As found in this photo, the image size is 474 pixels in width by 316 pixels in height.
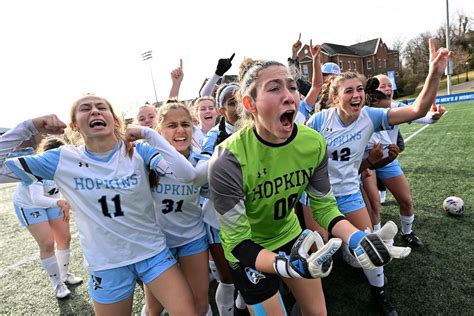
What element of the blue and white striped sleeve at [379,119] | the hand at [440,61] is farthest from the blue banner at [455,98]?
the hand at [440,61]

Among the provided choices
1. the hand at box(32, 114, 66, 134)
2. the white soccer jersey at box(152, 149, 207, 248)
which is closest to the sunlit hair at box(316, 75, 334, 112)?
the white soccer jersey at box(152, 149, 207, 248)

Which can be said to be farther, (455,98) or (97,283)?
(455,98)

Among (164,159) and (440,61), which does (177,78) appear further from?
(440,61)

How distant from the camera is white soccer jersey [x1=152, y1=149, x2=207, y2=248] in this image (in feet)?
8.92

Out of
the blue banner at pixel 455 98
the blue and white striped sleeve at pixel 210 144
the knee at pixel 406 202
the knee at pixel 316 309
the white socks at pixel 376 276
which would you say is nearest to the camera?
the knee at pixel 316 309

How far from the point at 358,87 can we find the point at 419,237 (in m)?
2.59

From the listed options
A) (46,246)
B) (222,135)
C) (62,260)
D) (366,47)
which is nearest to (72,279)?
(62,260)

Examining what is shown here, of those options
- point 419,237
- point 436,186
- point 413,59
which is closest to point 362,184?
point 419,237

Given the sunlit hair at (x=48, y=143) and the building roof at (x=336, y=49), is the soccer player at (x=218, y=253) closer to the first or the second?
the sunlit hair at (x=48, y=143)

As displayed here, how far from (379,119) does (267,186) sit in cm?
161

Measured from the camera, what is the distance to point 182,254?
2.79 m

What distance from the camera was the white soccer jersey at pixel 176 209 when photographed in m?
2.72

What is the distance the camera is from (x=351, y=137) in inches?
125

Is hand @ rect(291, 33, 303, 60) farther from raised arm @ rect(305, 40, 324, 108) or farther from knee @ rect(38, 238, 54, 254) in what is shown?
knee @ rect(38, 238, 54, 254)
